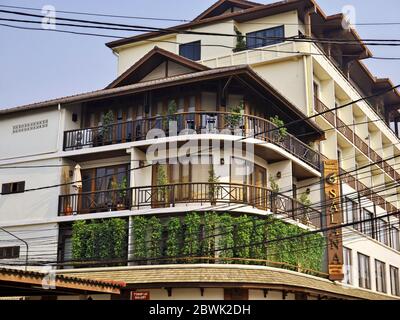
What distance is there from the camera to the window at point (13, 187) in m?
29.4

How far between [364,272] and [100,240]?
15.1m

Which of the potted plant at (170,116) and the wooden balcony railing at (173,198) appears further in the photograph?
the potted plant at (170,116)

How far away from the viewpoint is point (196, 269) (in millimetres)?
24234

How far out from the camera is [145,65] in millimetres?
30359

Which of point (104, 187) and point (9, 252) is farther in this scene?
point (9, 252)

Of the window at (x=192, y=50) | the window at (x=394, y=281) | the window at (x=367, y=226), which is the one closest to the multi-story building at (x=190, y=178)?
the window at (x=192, y=50)

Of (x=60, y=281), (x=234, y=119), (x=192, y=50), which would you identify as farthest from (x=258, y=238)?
(x=192, y=50)

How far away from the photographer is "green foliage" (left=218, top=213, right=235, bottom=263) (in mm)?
24797

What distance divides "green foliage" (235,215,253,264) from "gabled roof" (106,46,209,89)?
25.1ft

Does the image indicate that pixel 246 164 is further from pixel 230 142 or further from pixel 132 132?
pixel 132 132

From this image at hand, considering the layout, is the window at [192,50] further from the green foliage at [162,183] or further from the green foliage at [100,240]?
the green foliage at [100,240]

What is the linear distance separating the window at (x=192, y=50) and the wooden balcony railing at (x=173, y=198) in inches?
434

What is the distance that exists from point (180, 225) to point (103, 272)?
3.54 metres

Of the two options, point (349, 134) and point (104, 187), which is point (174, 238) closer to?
point (104, 187)
